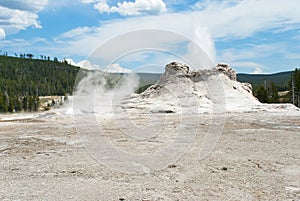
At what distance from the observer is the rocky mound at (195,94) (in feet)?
109

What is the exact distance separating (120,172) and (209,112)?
2294 centimetres

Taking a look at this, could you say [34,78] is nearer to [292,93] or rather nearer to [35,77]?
[35,77]

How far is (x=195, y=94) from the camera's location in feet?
116

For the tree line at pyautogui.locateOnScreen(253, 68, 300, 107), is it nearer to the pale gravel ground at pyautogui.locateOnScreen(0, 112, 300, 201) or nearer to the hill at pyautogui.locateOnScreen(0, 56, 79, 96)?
the pale gravel ground at pyautogui.locateOnScreen(0, 112, 300, 201)

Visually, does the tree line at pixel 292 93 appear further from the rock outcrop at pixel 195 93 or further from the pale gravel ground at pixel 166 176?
the pale gravel ground at pixel 166 176

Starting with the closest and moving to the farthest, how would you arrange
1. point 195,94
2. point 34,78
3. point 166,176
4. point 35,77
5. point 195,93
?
point 166,176
point 195,94
point 195,93
point 34,78
point 35,77

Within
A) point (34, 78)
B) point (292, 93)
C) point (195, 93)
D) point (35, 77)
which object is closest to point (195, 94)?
point (195, 93)

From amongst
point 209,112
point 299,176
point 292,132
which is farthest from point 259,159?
point 209,112

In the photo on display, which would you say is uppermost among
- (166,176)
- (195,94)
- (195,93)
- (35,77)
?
(35,77)

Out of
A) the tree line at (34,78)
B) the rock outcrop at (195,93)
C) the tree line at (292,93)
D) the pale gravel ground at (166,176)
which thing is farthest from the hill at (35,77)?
the pale gravel ground at (166,176)

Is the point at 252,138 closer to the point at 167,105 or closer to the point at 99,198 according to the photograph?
the point at 99,198

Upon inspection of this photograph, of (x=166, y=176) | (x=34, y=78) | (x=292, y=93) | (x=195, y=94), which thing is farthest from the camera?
(x=34, y=78)

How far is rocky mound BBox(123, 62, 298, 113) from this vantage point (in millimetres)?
33094

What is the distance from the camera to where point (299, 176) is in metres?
8.05
